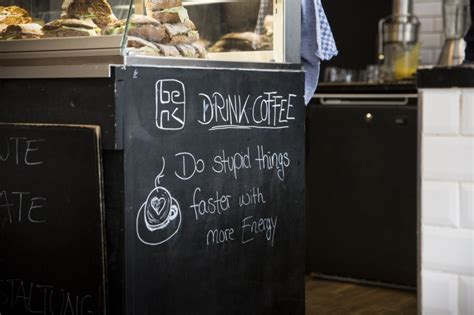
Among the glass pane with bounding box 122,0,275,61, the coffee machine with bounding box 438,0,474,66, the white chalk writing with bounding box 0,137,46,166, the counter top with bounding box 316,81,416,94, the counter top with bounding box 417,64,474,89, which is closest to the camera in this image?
the counter top with bounding box 417,64,474,89

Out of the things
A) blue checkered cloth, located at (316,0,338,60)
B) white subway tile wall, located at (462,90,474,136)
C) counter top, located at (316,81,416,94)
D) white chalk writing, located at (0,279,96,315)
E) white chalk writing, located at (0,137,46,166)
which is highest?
blue checkered cloth, located at (316,0,338,60)

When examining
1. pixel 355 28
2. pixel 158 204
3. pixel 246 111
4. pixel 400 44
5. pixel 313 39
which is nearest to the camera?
pixel 158 204

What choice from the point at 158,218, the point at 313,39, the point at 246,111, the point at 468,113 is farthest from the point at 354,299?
the point at 468,113

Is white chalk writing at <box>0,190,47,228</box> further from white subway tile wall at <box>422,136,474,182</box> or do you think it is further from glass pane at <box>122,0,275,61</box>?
white subway tile wall at <box>422,136,474,182</box>

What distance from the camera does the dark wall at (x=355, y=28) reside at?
491 cm

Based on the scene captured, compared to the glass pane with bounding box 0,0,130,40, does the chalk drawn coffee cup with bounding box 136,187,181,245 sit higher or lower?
lower

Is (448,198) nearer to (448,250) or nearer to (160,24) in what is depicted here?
(448,250)

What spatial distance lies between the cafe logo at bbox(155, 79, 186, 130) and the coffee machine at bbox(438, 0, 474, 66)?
7.70ft

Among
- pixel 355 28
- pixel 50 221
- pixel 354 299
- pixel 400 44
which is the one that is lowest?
pixel 354 299

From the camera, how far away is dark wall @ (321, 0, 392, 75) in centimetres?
491

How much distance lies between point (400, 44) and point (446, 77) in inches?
127

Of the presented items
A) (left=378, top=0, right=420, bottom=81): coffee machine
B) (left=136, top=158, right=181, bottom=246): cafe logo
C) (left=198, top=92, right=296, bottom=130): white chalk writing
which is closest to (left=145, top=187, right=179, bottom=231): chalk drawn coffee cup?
(left=136, top=158, right=181, bottom=246): cafe logo

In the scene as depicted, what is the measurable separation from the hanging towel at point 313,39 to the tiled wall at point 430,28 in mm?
1898

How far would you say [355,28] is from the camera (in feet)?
16.3
